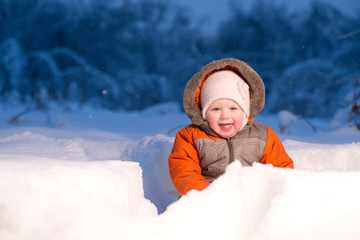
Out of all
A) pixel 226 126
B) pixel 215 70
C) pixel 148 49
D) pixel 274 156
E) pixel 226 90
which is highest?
pixel 148 49

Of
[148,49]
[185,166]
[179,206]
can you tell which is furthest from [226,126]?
[148,49]

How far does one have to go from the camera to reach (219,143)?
1.61 metres

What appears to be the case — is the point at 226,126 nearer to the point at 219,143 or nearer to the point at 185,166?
the point at 219,143

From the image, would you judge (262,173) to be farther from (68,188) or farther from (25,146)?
(25,146)

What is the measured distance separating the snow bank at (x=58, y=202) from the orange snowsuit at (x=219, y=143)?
693 mm

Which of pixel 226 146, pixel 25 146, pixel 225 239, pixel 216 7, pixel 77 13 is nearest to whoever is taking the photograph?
→ pixel 225 239

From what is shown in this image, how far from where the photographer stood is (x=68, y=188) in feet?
2.63

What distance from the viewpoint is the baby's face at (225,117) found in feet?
5.15

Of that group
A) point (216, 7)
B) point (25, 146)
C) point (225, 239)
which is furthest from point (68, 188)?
Answer: point (216, 7)

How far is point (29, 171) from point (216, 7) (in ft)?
122

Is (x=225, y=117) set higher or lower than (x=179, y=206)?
→ higher

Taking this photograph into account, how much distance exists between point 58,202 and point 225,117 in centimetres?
100

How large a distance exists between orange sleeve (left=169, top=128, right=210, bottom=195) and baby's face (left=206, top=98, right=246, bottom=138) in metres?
0.18

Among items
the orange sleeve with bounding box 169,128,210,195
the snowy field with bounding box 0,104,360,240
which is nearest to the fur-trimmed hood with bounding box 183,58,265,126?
the orange sleeve with bounding box 169,128,210,195
